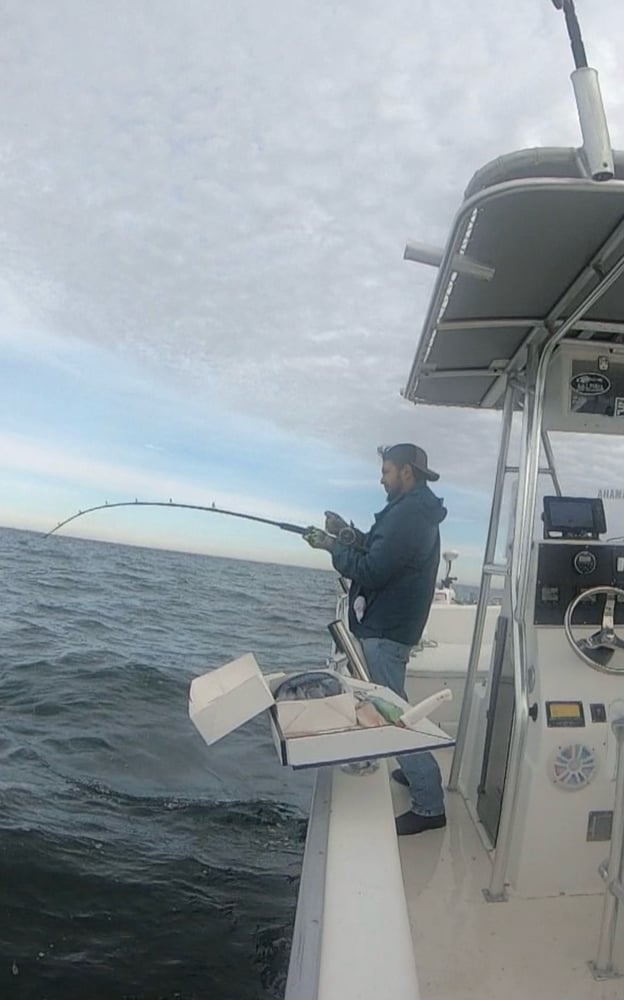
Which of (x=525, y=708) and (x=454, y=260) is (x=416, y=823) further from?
(x=454, y=260)

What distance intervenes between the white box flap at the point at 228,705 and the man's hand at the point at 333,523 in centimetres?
109

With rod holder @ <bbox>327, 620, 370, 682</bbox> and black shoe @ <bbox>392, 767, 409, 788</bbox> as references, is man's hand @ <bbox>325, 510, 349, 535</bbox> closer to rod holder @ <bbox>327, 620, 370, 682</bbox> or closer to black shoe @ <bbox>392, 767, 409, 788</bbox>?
rod holder @ <bbox>327, 620, 370, 682</bbox>

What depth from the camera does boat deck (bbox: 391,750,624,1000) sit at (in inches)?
73.8

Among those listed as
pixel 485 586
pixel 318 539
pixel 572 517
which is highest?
pixel 572 517

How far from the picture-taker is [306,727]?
1902 millimetres

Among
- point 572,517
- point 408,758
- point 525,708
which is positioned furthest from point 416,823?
point 572,517

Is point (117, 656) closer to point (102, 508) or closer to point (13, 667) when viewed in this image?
point (13, 667)

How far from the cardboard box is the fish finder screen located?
98cm

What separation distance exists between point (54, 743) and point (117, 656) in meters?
3.70

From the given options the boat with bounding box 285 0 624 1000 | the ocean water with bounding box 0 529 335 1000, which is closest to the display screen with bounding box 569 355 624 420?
the boat with bounding box 285 0 624 1000

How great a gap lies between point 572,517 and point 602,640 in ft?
1.55

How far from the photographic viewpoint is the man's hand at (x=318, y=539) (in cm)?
292

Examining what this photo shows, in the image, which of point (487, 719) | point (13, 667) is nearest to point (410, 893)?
point (487, 719)

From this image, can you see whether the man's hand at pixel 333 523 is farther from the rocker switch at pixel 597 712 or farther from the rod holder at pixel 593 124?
the rod holder at pixel 593 124
